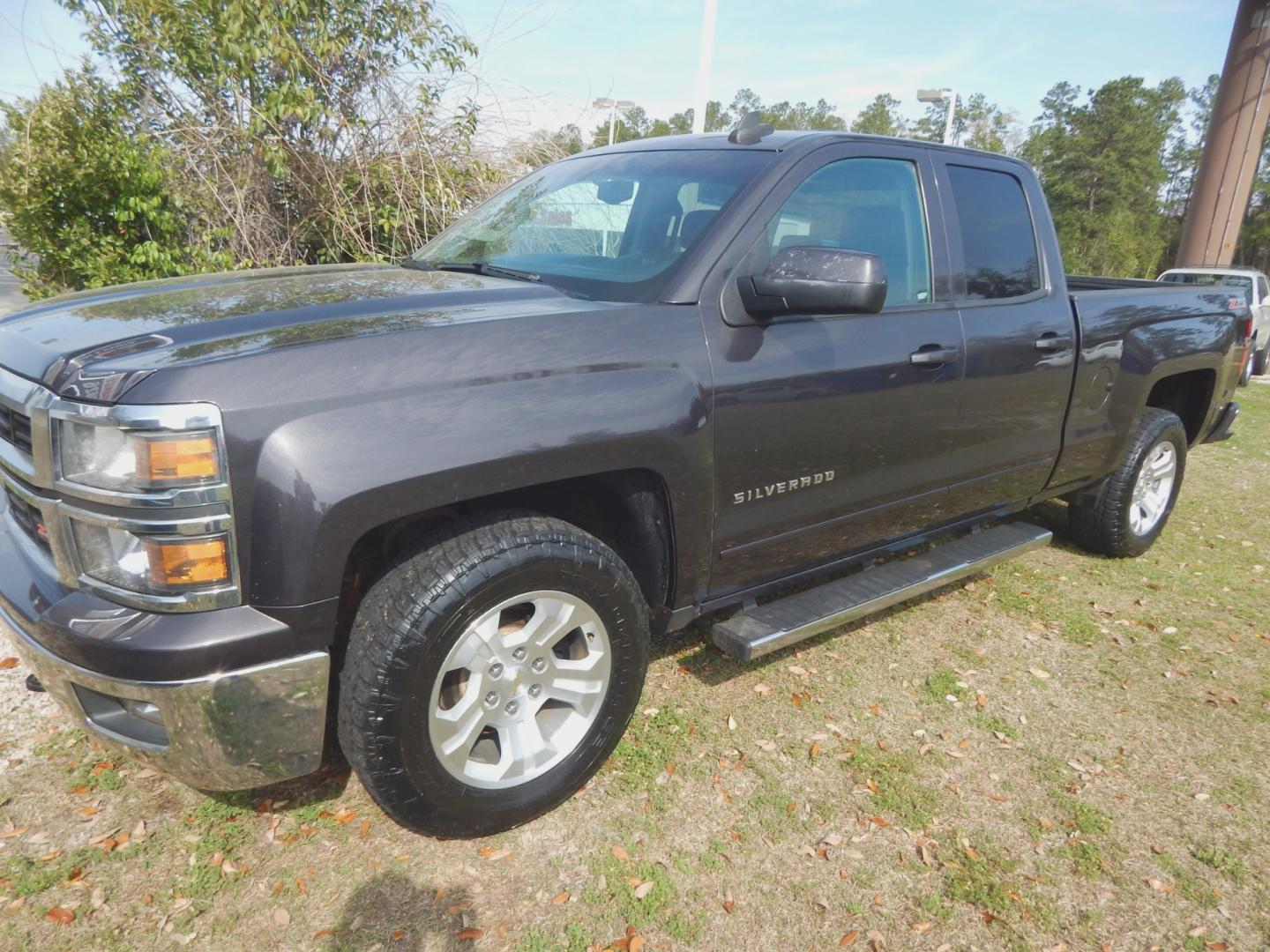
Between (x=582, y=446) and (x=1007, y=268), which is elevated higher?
(x=1007, y=268)

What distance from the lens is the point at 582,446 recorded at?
2.14 m

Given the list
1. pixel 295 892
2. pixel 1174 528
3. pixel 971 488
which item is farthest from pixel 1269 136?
pixel 295 892

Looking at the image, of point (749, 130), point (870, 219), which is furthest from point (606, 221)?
point (870, 219)

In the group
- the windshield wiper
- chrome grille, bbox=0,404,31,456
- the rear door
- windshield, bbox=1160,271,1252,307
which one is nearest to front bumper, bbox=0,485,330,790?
chrome grille, bbox=0,404,31,456

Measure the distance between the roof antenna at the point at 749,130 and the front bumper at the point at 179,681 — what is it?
7.31ft

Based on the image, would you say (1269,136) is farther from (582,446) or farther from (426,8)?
(582,446)

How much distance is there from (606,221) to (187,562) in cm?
187

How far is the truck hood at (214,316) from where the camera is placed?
1.79 m

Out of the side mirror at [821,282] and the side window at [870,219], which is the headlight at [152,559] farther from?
the side window at [870,219]

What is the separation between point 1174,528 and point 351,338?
18.2 feet

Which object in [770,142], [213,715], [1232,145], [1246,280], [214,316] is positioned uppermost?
[1232,145]

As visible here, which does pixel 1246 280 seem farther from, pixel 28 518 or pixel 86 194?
pixel 28 518

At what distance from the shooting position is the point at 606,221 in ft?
9.80

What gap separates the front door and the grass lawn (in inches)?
25.3
